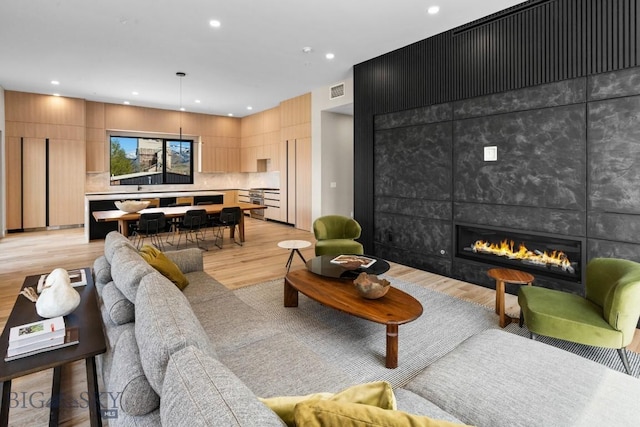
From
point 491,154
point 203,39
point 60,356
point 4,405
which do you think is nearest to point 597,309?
point 491,154

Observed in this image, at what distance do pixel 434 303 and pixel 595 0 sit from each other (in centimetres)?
345

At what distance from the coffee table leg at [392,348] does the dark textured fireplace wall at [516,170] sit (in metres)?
2.38

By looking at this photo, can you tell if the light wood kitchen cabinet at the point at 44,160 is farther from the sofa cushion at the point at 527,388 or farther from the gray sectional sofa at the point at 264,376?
the sofa cushion at the point at 527,388

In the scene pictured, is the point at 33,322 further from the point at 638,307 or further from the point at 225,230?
the point at 225,230

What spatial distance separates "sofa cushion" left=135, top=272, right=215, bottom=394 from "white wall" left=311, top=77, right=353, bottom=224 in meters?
6.18

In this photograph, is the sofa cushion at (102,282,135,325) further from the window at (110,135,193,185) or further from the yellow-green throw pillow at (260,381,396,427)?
the window at (110,135,193,185)

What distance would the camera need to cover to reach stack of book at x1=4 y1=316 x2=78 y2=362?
157cm

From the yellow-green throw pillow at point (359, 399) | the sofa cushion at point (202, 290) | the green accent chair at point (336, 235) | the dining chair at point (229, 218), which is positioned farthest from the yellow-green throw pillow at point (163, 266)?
the dining chair at point (229, 218)

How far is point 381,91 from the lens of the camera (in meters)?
5.44

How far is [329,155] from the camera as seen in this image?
7754mm

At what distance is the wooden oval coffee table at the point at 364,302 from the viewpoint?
8.00ft

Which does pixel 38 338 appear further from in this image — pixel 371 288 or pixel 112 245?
pixel 371 288

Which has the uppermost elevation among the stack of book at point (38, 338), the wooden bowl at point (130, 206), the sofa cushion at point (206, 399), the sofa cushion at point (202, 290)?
the wooden bowl at point (130, 206)

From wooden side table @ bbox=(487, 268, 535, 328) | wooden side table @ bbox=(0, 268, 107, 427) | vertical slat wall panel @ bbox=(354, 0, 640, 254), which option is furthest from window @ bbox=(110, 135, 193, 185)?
wooden side table @ bbox=(487, 268, 535, 328)
